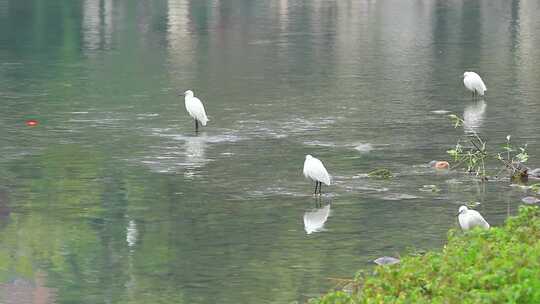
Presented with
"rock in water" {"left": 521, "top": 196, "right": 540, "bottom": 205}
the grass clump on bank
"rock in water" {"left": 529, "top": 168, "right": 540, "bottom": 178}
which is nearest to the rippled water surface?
"rock in water" {"left": 521, "top": 196, "right": 540, "bottom": 205}

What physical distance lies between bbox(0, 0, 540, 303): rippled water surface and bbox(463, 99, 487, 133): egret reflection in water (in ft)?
0.26

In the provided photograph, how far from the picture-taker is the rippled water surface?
747 inches

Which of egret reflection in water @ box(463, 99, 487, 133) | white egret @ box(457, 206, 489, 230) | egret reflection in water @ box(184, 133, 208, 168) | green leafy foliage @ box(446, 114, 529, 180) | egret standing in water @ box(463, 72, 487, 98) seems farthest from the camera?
egret standing in water @ box(463, 72, 487, 98)

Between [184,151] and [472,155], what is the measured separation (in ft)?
20.7

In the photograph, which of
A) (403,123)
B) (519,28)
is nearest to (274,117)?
(403,123)

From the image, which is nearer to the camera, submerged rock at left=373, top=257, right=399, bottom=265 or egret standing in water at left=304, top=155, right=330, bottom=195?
submerged rock at left=373, top=257, right=399, bottom=265

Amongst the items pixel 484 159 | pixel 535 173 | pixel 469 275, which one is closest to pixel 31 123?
pixel 484 159

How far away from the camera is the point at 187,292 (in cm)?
1759

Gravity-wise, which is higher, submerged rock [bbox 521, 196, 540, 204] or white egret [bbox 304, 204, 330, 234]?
submerged rock [bbox 521, 196, 540, 204]

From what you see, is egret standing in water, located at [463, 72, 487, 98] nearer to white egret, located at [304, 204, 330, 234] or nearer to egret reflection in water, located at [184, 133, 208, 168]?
egret reflection in water, located at [184, 133, 208, 168]

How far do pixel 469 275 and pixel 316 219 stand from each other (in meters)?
7.55

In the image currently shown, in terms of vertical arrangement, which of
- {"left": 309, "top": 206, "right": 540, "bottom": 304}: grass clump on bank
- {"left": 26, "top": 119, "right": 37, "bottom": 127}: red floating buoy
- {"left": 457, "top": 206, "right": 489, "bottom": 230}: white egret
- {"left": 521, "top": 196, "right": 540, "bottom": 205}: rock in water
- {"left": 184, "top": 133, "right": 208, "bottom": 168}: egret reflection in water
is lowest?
{"left": 26, "top": 119, "right": 37, "bottom": 127}: red floating buoy

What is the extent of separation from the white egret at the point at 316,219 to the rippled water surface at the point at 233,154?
5cm

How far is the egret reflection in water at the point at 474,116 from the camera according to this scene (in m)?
30.4
